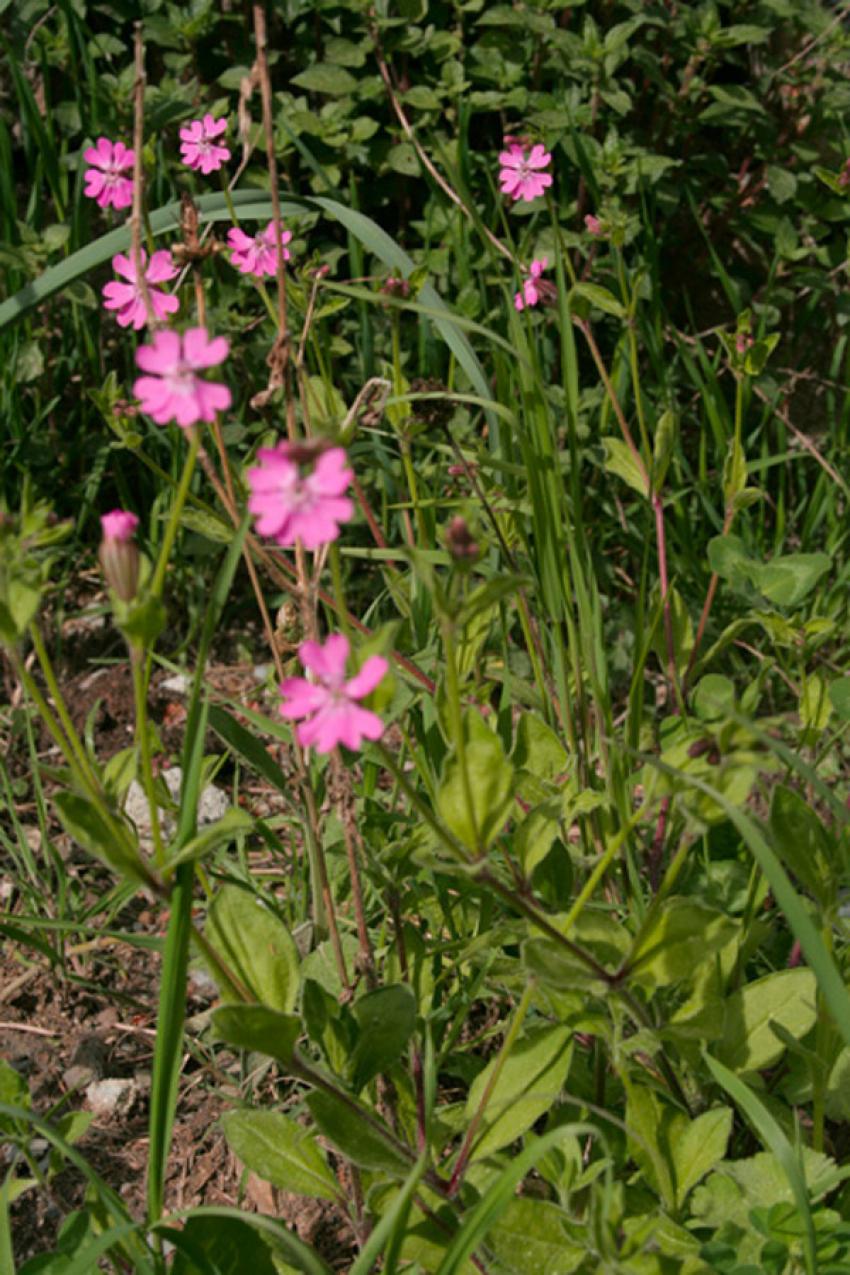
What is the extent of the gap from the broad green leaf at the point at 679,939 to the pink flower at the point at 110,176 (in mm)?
918

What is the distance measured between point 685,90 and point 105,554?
1.85m

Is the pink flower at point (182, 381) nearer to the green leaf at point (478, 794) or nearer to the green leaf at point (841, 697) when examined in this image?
the green leaf at point (478, 794)

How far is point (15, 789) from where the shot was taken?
201 cm

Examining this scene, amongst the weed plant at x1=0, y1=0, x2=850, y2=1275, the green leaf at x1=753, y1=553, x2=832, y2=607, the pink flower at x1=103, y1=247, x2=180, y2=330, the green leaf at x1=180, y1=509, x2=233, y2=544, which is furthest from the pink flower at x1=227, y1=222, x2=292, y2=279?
the green leaf at x1=753, y1=553, x2=832, y2=607

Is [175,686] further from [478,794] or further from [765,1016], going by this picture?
[478,794]

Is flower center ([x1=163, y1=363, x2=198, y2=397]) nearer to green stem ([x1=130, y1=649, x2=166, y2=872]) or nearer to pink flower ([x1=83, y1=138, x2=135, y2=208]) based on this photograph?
green stem ([x1=130, y1=649, x2=166, y2=872])

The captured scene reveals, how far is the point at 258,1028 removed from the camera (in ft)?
3.43

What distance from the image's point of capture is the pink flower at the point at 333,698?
0.92 metres

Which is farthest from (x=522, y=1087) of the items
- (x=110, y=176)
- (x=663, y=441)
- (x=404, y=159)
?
(x=404, y=159)

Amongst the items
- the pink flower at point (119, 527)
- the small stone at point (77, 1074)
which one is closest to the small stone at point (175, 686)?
the small stone at point (77, 1074)

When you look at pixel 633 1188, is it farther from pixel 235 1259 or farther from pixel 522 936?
pixel 235 1259

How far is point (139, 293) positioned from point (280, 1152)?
76cm

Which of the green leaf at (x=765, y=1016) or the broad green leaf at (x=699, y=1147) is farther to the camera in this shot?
the green leaf at (x=765, y=1016)

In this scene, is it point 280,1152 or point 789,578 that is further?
point 789,578
